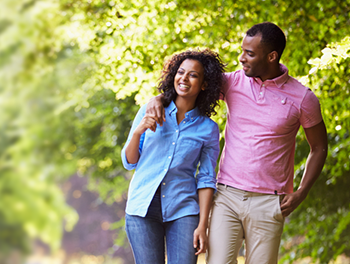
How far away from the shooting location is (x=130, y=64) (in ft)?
9.31

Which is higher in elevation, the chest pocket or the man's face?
the man's face

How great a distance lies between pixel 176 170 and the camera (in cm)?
157

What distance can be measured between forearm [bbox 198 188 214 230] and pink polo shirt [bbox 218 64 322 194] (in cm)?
12

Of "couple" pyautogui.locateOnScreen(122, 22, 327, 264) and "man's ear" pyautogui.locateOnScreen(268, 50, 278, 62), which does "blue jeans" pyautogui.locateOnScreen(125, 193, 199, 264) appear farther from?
"man's ear" pyautogui.locateOnScreen(268, 50, 278, 62)

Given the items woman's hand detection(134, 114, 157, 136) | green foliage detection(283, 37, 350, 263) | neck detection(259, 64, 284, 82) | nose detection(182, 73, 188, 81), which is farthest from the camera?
green foliage detection(283, 37, 350, 263)

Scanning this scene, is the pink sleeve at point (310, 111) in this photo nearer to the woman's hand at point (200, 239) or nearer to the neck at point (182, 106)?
the neck at point (182, 106)

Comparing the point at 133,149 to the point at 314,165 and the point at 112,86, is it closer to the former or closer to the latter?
the point at 314,165

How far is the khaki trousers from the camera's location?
1.64m

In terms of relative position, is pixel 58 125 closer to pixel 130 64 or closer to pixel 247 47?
pixel 130 64

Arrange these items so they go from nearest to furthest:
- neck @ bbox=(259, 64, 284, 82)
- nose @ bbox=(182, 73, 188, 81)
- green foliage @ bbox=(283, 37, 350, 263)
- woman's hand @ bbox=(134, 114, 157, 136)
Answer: woman's hand @ bbox=(134, 114, 157, 136), nose @ bbox=(182, 73, 188, 81), neck @ bbox=(259, 64, 284, 82), green foliage @ bbox=(283, 37, 350, 263)

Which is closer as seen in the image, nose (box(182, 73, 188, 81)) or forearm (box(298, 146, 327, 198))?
nose (box(182, 73, 188, 81))

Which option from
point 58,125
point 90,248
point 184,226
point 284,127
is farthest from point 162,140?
point 90,248

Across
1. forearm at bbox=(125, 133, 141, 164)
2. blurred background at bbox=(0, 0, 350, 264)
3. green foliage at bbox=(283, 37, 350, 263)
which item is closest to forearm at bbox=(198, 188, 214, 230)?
forearm at bbox=(125, 133, 141, 164)

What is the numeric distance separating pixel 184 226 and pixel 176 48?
1762 millimetres
